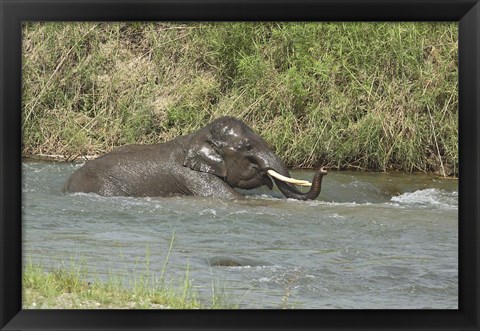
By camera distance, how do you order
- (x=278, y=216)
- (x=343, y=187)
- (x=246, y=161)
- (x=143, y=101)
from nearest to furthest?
1. (x=278, y=216)
2. (x=246, y=161)
3. (x=343, y=187)
4. (x=143, y=101)

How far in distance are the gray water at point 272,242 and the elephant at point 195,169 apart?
210 mm

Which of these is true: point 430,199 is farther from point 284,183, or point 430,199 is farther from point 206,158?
point 206,158

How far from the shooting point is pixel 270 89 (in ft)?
53.4

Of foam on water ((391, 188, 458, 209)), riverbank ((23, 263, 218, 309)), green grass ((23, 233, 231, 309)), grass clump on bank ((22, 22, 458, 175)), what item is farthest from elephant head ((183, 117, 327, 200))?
riverbank ((23, 263, 218, 309))

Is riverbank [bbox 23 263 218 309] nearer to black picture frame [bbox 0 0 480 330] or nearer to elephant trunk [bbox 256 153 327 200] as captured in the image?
black picture frame [bbox 0 0 480 330]

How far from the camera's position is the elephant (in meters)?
12.9

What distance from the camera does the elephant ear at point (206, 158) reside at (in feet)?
43.0

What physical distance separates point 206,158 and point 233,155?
12.6 inches

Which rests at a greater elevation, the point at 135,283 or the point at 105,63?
the point at 105,63
